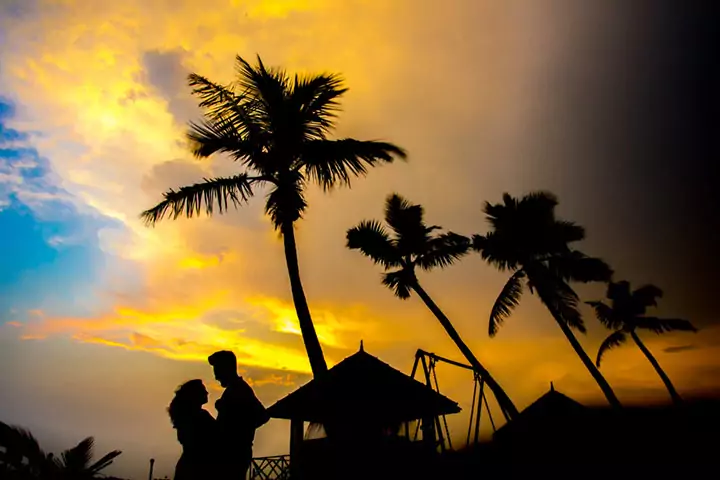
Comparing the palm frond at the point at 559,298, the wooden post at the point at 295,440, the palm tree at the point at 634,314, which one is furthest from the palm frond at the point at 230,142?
the palm tree at the point at 634,314

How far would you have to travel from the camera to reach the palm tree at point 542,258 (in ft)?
71.1

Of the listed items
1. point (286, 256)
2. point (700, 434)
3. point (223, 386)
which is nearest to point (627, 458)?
point (700, 434)

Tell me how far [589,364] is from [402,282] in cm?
956

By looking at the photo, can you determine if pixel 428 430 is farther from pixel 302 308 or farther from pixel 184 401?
pixel 184 401

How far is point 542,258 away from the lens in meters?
23.0

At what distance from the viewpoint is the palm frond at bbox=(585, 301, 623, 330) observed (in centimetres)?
3822

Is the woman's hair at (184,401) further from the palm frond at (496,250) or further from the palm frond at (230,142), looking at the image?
the palm frond at (496,250)

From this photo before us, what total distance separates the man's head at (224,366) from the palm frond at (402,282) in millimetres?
18343

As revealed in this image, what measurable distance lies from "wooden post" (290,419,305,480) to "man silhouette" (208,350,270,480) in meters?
11.2

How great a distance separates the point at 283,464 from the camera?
14367 millimetres

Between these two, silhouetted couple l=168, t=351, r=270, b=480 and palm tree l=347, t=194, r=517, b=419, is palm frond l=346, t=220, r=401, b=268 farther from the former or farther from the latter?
silhouetted couple l=168, t=351, r=270, b=480

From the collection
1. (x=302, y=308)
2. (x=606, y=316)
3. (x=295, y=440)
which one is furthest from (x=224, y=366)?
(x=606, y=316)

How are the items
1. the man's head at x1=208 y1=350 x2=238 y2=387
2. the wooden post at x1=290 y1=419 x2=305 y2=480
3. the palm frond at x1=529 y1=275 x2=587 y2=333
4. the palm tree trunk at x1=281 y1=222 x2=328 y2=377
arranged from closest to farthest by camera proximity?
1. the man's head at x1=208 y1=350 x2=238 y2=387
2. the palm tree trunk at x1=281 y1=222 x2=328 y2=377
3. the wooden post at x1=290 y1=419 x2=305 y2=480
4. the palm frond at x1=529 y1=275 x2=587 y2=333

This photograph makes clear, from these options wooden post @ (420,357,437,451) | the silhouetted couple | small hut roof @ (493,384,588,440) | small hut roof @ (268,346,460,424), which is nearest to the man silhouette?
the silhouetted couple
